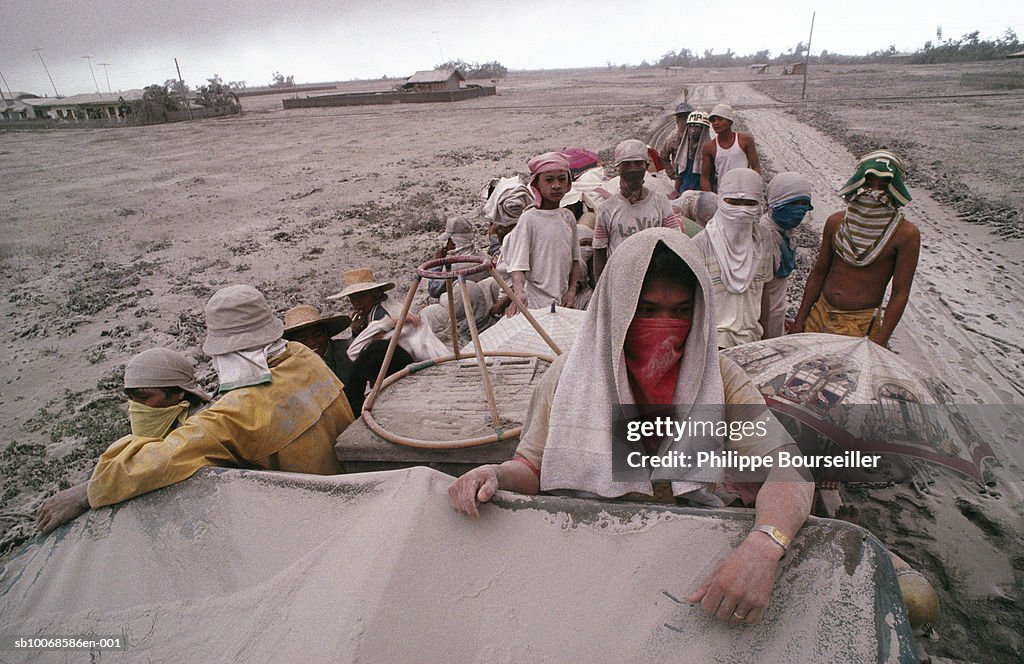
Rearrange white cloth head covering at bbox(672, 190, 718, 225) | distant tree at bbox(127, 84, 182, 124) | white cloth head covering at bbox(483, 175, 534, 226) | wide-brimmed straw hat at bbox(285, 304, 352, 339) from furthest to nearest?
1. distant tree at bbox(127, 84, 182, 124)
2. white cloth head covering at bbox(672, 190, 718, 225)
3. white cloth head covering at bbox(483, 175, 534, 226)
4. wide-brimmed straw hat at bbox(285, 304, 352, 339)

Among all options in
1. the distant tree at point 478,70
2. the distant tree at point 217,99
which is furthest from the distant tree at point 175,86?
the distant tree at point 478,70

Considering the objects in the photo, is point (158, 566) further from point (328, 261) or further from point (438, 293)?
point (328, 261)

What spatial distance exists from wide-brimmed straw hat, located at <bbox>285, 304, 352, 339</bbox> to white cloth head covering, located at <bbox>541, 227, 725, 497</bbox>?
104 inches

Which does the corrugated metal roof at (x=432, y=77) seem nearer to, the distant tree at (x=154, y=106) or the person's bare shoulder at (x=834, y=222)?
the distant tree at (x=154, y=106)

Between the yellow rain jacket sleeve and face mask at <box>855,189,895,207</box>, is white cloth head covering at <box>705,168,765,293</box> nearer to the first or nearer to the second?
face mask at <box>855,189,895,207</box>

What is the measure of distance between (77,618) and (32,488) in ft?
10.0

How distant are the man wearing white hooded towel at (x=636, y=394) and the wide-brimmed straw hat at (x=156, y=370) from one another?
1.67m

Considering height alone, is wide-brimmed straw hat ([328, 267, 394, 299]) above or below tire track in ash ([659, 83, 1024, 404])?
above

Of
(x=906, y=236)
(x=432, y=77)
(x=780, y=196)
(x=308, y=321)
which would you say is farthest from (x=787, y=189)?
(x=432, y=77)

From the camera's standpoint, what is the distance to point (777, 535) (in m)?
1.37

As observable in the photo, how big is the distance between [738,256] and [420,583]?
2.94 meters

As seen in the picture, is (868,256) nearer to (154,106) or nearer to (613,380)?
(613,380)

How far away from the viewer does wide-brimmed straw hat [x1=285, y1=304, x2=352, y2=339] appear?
3.78 m

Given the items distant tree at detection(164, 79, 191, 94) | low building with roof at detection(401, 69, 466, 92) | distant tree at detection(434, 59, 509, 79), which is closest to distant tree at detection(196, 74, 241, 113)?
distant tree at detection(164, 79, 191, 94)
